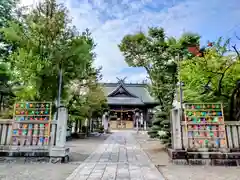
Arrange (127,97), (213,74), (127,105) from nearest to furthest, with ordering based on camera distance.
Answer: (213,74) → (127,105) → (127,97)

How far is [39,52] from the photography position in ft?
18.9

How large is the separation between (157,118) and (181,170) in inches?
150

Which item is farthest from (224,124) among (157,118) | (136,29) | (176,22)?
(136,29)

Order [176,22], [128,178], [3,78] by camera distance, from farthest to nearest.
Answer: [3,78], [176,22], [128,178]

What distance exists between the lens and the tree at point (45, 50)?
217 inches

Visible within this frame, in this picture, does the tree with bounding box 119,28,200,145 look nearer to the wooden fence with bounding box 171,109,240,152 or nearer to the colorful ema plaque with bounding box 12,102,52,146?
the wooden fence with bounding box 171,109,240,152

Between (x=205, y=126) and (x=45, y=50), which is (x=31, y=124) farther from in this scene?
(x=205, y=126)

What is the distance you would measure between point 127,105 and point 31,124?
2155 cm

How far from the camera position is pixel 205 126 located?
490 cm

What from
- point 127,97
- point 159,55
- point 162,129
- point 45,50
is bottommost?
point 162,129

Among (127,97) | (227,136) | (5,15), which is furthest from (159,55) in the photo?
(127,97)

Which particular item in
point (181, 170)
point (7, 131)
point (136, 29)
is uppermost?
point (136, 29)

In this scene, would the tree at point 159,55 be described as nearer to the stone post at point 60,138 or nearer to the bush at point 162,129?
the bush at point 162,129

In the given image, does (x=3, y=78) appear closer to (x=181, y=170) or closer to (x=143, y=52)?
(x=143, y=52)
